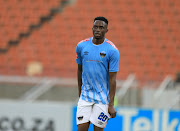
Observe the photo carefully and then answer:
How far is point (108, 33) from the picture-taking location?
11.9 meters

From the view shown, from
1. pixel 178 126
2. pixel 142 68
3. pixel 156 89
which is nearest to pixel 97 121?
pixel 178 126

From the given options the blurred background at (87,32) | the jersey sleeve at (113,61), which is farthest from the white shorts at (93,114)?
the blurred background at (87,32)

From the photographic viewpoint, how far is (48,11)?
12.8 m

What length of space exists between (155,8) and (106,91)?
29.1 ft

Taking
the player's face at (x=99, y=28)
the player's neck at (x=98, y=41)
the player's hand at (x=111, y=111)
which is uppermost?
the player's face at (x=99, y=28)

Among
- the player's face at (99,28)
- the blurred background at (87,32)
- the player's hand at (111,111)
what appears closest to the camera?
the player's face at (99,28)

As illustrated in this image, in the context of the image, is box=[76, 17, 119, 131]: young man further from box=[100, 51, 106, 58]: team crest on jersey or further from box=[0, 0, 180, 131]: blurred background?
box=[0, 0, 180, 131]: blurred background

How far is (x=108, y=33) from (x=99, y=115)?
7963 mm

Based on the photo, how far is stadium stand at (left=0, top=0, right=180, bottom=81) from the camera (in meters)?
11.1

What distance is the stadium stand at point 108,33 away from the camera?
11.1 meters

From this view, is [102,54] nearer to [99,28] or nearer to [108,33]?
[99,28]

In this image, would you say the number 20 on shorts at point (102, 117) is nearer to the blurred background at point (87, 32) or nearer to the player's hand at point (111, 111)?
the player's hand at point (111, 111)

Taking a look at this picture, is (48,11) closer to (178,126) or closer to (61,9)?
(61,9)

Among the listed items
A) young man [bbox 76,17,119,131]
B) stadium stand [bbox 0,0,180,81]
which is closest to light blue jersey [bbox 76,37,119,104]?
young man [bbox 76,17,119,131]
